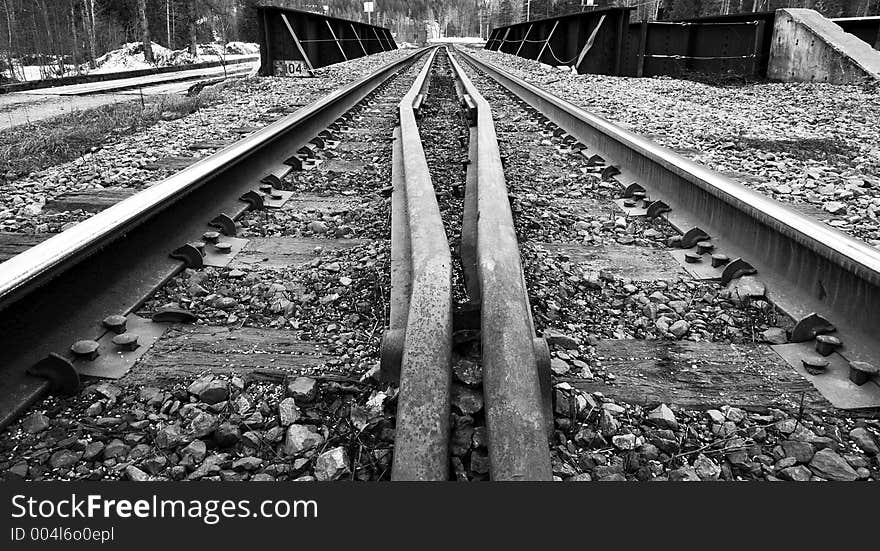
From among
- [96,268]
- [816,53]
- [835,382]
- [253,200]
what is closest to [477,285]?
[835,382]

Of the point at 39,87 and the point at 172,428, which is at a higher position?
the point at 39,87

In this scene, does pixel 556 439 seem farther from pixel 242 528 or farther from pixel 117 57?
pixel 117 57

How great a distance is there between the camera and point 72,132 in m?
6.42

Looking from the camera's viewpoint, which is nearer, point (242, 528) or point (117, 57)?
point (242, 528)

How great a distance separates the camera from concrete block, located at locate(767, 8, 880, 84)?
10.5m

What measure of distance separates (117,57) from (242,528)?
27.6 metres

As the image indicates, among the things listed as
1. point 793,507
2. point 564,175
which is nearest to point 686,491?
point 793,507

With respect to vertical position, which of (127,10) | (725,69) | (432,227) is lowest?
(432,227)

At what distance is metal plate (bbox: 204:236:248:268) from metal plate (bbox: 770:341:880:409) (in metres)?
2.22

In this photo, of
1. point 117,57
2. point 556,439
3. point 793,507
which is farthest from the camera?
point 117,57

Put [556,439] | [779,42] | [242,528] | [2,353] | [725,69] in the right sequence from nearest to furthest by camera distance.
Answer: [242,528], [556,439], [2,353], [779,42], [725,69]

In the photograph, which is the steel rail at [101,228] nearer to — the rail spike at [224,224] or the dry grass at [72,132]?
the rail spike at [224,224]

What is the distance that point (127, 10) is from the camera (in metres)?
33.8

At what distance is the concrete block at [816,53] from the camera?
1048 cm
